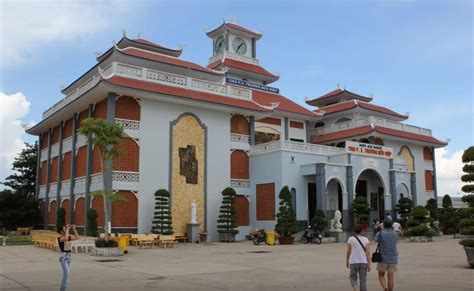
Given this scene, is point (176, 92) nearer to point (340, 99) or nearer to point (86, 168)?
point (86, 168)

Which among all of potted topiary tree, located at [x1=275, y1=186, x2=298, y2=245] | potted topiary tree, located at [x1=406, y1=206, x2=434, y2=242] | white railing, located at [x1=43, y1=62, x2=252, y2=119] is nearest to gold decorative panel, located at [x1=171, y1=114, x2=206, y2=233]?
white railing, located at [x1=43, y1=62, x2=252, y2=119]

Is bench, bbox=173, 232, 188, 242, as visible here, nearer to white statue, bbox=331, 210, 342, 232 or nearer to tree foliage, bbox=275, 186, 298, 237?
tree foliage, bbox=275, 186, 298, 237

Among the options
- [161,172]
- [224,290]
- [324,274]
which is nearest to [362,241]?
[224,290]

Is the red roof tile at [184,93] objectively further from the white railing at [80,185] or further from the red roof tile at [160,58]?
the white railing at [80,185]

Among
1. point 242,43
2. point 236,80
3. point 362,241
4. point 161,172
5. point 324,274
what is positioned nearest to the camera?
point 362,241

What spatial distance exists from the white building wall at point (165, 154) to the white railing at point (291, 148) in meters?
2.16

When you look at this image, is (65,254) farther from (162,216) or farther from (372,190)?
(372,190)

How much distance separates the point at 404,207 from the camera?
33688mm

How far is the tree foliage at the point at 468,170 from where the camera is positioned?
15.1 m

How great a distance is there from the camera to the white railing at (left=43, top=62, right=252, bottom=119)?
27.6m

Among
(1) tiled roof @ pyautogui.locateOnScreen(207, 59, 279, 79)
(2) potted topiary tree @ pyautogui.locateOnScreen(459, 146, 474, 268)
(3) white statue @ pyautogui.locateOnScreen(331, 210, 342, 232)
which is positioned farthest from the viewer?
(1) tiled roof @ pyautogui.locateOnScreen(207, 59, 279, 79)

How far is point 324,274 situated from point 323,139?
27.9 meters

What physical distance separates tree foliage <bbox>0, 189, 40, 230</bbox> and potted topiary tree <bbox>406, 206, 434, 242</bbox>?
2598 centimetres

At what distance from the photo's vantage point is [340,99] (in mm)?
45375
